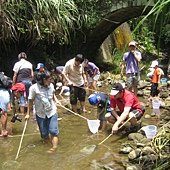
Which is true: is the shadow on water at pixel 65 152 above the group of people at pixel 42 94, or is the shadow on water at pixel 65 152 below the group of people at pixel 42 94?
below

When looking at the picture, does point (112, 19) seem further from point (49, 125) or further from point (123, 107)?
point (49, 125)

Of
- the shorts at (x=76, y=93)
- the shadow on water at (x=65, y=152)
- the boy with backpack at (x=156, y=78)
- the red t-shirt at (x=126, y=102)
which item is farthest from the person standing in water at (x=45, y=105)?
the boy with backpack at (x=156, y=78)

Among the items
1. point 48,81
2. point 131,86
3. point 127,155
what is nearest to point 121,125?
point 127,155

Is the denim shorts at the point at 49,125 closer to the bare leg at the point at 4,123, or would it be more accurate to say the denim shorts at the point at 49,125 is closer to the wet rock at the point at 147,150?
the bare leg at the point at 4,123

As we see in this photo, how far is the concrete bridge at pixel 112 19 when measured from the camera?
14.5 m

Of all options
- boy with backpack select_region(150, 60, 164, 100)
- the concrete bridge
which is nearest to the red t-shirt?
boy with backpack select_region(150, 60, 164, 100)

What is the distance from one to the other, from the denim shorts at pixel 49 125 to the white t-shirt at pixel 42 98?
8cm

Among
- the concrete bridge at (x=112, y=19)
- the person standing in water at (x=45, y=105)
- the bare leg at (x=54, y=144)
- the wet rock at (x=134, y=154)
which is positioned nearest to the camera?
the wet rock at (x=134, y=154)

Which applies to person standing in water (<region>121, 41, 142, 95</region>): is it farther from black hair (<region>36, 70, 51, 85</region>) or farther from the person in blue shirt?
black hair (<region>36, 70, 51, 85</region>)

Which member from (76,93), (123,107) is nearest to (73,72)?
(76,93)

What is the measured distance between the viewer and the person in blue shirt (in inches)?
312

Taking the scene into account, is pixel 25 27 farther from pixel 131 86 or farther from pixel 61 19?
pixel 131 86

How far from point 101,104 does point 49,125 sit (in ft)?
4.90

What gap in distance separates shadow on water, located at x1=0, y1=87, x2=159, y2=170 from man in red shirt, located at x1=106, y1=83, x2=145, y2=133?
35 cm
